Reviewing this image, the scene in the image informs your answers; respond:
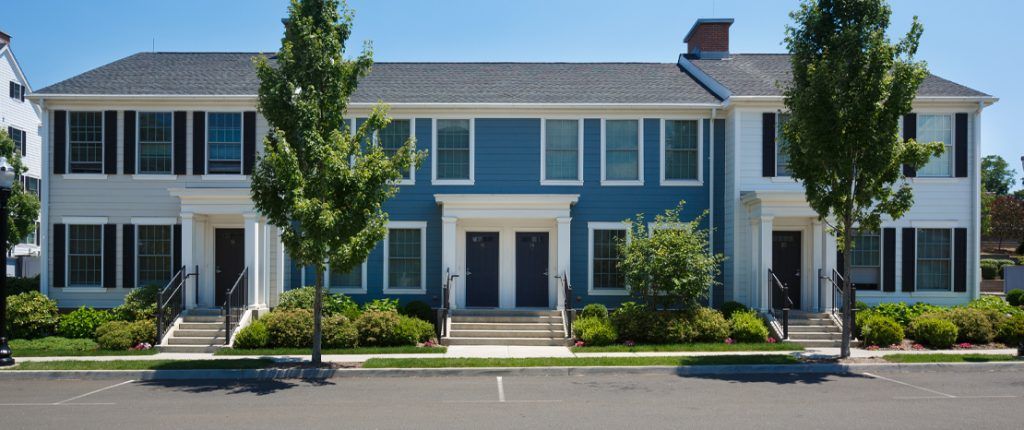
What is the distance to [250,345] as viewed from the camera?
56.6 feet

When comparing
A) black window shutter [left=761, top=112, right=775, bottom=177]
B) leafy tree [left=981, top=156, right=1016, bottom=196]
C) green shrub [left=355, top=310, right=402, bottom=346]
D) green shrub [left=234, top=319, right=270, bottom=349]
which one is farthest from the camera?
leafy tree [left=981, top=156, right=1016, bottom=196]

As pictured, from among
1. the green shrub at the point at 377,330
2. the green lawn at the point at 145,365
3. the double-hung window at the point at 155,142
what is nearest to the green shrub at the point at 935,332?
the green shrub at the point at 377,330

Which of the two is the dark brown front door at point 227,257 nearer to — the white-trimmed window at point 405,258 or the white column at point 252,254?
the white column at point 252,254

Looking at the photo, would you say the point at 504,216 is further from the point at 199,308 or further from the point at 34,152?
the point at 34,152

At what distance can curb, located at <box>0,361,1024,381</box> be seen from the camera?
46.6ft

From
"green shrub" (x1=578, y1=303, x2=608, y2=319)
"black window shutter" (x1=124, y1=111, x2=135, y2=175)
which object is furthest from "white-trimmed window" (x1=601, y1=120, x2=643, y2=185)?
"black window shutter" (x1=124, y1=111, x2=135, y2=175)

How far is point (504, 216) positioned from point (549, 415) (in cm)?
965

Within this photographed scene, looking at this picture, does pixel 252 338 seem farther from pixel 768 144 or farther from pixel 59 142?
pixel 768 144

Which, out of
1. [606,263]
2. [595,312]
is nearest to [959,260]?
[606,263]

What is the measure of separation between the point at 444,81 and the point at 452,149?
2906mm

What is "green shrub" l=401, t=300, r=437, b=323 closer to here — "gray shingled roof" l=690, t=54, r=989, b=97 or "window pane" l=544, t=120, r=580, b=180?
"window pane" l=544, t=120, r=580, b=180

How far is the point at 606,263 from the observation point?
20.5m

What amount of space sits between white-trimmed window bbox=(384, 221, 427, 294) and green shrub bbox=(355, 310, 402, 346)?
2.80 metres

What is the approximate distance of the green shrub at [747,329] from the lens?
58.7 ft
